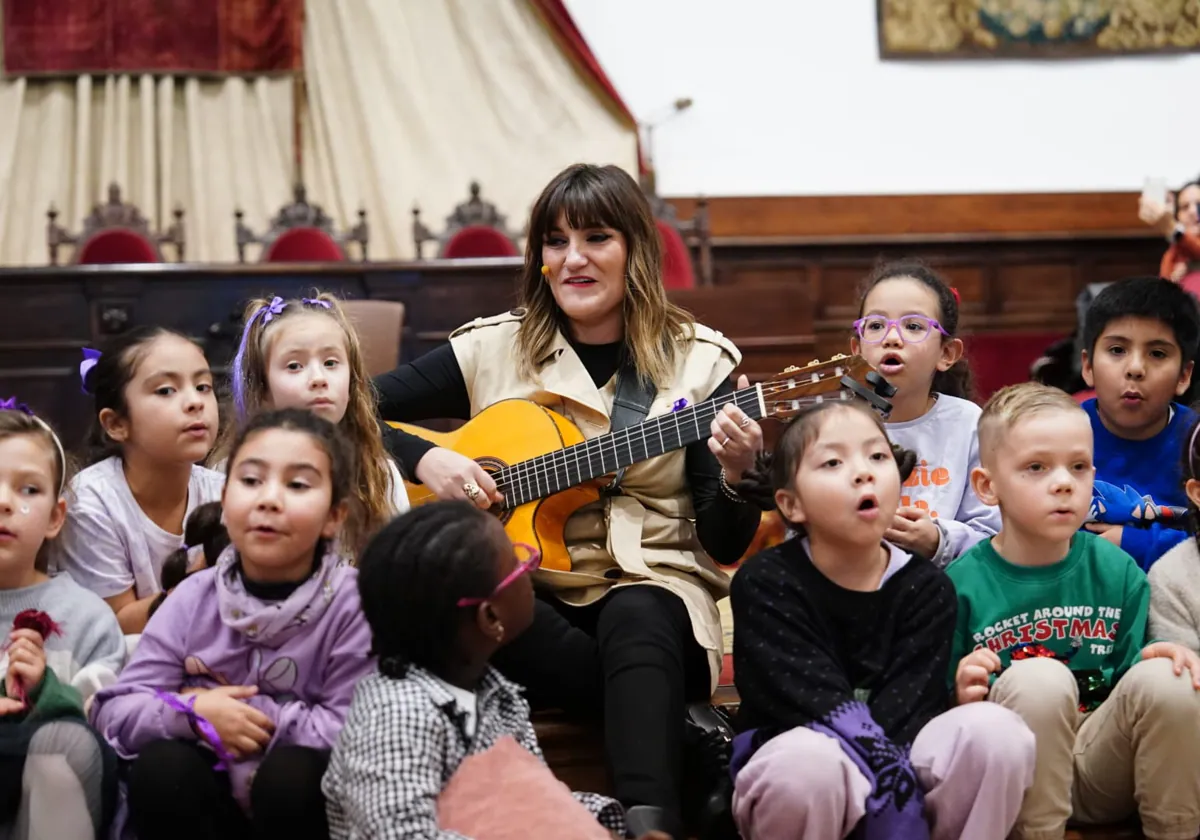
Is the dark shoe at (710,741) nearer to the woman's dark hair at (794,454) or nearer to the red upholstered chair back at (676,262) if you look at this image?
the woman's dark hair at (794,454)

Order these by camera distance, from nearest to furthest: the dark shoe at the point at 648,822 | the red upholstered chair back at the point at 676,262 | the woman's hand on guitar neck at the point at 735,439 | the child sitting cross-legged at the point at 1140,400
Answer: the dark shoe at the point at 648,822 → the woman's hand on guitar neck at the point at 735,439 → the child sitting cross-legged at the point at 1140,400 → the red upholstered chair back at the point at 676,262

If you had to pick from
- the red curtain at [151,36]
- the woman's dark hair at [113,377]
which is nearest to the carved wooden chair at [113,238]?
the red curtain at [151,36]

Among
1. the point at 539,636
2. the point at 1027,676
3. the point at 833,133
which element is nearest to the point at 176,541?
the point at 539,636

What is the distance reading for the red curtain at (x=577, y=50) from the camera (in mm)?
6344

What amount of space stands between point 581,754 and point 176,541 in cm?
79

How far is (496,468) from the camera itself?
2.37 metres

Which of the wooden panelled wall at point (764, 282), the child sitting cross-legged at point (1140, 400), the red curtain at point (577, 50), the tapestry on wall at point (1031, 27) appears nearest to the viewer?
the child sitting cross-legged at point (1140, 400)

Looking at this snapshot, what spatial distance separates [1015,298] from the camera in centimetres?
607

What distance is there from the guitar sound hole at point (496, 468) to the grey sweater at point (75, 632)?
689 mm

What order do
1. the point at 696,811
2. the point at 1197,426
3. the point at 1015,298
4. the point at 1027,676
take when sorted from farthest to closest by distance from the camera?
the point at 1015,298
the point at 1197,426
the point at 696,811
the point at 1027,676

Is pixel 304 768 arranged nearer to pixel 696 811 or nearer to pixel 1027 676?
pixel 696 811

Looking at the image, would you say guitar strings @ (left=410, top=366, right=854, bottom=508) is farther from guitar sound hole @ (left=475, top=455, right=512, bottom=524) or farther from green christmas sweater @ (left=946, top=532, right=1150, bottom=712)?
green christmas sweater @ (left=946, top=532, right=1150, bottom=712)

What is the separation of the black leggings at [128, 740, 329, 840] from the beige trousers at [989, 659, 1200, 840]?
98 cm

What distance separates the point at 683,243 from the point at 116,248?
239cm
